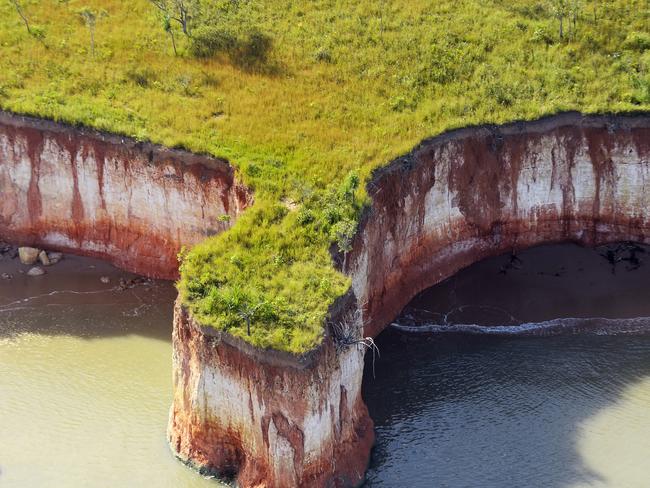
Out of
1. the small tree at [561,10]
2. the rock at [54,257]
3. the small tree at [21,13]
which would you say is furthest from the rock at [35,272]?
the small tree at [561,10]

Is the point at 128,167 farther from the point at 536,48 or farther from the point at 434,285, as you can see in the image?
the point at 536,48

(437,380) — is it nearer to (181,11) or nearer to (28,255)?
(28,255)

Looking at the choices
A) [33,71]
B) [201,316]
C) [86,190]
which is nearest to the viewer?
[201,316]

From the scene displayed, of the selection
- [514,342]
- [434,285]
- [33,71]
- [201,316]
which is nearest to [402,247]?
[434,285]

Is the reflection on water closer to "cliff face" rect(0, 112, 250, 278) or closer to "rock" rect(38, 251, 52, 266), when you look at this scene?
"rock" rect(38, 251, 52, 266)

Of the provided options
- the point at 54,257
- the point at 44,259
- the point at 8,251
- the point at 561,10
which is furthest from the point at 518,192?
the point at 8,251
